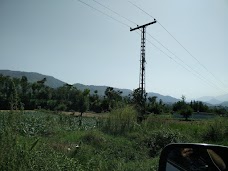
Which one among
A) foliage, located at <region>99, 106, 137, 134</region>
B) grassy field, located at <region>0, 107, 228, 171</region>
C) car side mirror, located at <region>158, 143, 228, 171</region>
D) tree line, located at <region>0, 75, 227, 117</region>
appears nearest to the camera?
car side mirror, located at <region>158, 143, 228, 171</region>

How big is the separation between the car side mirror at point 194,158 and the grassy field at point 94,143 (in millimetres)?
3998

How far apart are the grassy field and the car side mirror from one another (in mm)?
3998

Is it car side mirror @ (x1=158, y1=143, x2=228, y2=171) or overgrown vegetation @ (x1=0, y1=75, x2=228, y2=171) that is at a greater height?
car side mirror @ (x1=158, y1=143, x2=228, y2=171)

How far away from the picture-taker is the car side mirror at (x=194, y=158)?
2.36 metres

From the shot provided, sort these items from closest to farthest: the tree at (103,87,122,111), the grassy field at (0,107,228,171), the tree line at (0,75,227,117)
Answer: the grassy field at (0,107,228,171)
the tree at (103,87,122,111)
the tree line at (0,75,227,117)

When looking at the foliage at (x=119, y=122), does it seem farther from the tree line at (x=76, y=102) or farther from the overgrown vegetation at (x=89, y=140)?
the tree line at (x=76, y=102)

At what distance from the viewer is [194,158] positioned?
8.55 feet

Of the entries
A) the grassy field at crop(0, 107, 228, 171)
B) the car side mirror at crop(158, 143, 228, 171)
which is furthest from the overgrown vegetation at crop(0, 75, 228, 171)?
the car side mirror at crop(158, 143, 228, 171)

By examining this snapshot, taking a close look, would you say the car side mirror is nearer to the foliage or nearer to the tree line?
the foliage

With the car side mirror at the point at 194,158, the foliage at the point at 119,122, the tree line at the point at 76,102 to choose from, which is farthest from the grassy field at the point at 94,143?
the tree line at the point at 76,102

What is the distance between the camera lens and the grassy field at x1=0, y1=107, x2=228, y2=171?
21.0ft

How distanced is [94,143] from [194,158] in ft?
42.0

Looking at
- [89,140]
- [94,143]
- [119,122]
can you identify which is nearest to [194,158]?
[94,143]

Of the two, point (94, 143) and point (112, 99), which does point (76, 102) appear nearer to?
point (112, 99)
